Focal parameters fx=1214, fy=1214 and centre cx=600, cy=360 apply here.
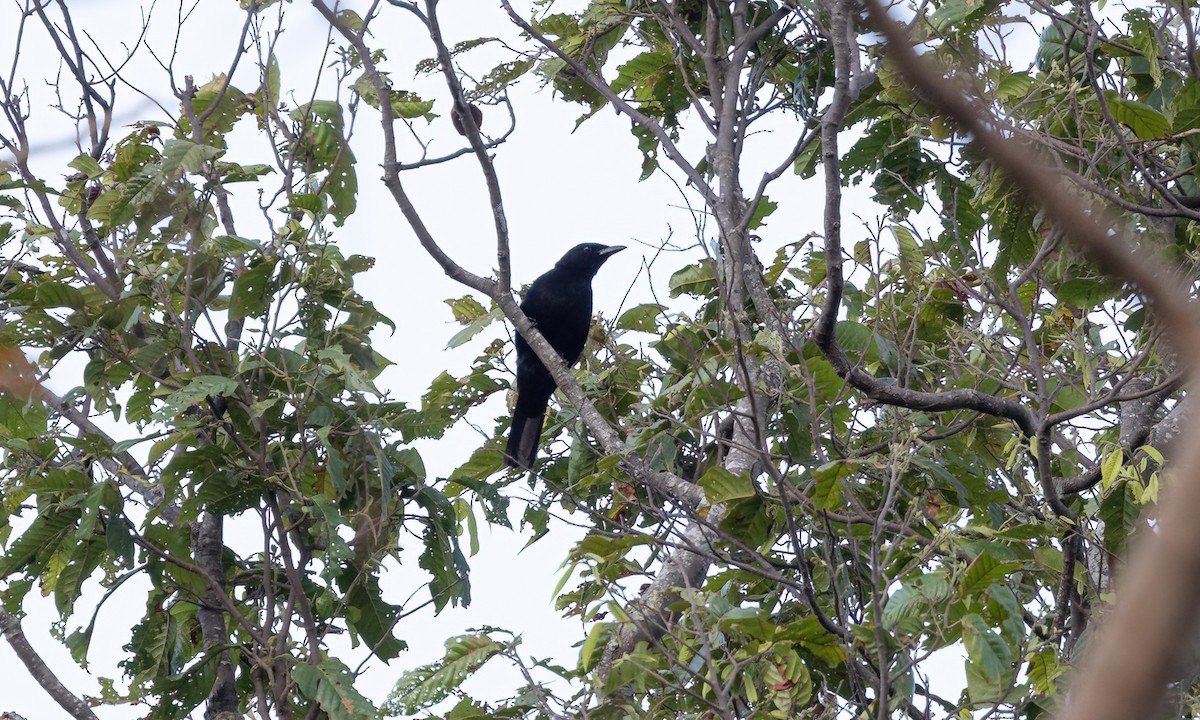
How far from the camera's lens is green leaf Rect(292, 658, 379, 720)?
10.7 ft

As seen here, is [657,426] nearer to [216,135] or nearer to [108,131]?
[216,135]

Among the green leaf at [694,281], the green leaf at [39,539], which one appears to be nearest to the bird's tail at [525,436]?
the green leaf at [694,281]

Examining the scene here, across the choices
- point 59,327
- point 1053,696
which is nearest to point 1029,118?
point 1053,696

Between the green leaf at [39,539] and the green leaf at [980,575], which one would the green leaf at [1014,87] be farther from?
the green leaf at [39,539]

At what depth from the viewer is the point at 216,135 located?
436cm

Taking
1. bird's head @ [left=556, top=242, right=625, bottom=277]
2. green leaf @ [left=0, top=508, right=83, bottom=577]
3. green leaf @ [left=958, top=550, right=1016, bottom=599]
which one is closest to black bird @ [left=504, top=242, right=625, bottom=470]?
bird's head @ [left=556, top=242, right=625, bottom=277]

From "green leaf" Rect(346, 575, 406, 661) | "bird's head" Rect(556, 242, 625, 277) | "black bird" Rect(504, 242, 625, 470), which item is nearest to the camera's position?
"green leaf" Rect(346, 575, 406, 661)

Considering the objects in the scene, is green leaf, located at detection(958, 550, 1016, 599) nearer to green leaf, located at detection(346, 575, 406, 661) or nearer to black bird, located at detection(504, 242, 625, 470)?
green leaf, located at detection(346, 575, 406, 661)

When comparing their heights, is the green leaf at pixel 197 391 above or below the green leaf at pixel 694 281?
below

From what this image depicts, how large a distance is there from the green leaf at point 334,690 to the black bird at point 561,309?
2.90m

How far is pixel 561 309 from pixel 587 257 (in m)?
0.48

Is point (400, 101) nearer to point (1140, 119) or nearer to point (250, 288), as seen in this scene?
point (250, 288)

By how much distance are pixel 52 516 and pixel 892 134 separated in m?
3.09

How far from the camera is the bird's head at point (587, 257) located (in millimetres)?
7391
